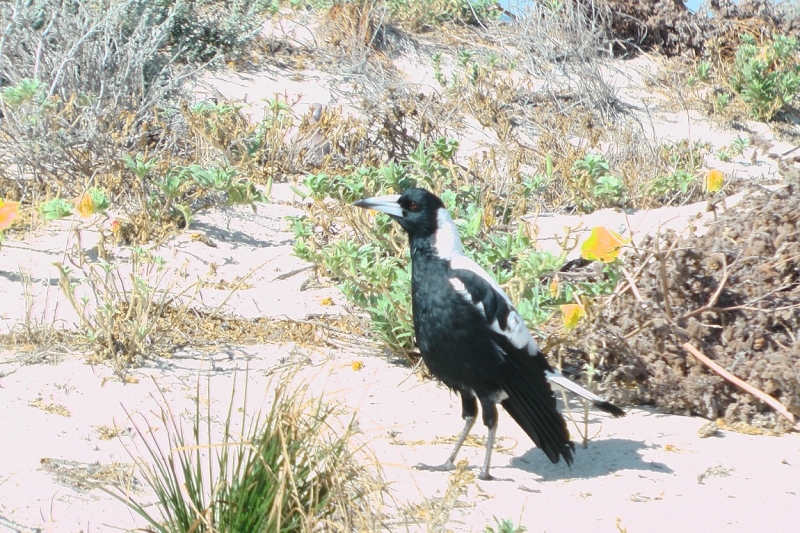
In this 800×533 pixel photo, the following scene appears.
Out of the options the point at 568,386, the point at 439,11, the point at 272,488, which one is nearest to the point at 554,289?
the point at 568,386

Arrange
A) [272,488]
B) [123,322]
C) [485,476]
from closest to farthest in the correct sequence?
[272,488] < [485,476] < [123,322]

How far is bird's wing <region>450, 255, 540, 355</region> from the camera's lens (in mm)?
3600

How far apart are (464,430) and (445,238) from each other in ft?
2.44

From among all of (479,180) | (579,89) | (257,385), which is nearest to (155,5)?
Result: (479,180)

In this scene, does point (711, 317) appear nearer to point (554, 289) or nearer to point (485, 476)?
point (554, 289)

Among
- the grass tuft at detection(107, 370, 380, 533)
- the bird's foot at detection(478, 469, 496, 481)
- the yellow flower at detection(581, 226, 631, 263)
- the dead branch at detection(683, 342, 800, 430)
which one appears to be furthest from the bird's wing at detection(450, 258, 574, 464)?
the grass tuft at detection(107, 370, 380, 533)

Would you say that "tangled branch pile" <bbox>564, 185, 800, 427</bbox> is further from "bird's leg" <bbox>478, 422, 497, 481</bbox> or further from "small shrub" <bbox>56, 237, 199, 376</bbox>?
"small shrub" <bbox>56, 237, 199, 376</bbox>

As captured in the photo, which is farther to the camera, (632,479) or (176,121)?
(176,121)

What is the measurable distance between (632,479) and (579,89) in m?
6.11

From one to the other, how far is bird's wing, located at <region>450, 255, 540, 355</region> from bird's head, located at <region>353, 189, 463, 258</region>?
87 millimetres

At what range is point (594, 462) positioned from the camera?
373 centimetres

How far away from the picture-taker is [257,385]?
4156mm

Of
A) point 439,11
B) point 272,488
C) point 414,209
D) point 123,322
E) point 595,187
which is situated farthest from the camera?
point 439,11

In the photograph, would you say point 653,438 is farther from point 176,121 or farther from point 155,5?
point 155,5
